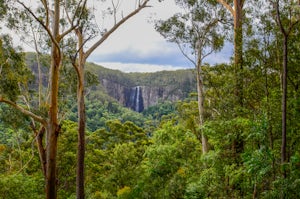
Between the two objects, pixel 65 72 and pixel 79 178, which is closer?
pixel 79 178

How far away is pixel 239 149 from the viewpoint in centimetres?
591

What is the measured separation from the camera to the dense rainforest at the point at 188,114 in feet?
16.1

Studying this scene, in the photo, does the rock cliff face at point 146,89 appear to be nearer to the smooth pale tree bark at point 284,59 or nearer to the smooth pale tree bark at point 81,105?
the smooth pale tree bark at point 81,105

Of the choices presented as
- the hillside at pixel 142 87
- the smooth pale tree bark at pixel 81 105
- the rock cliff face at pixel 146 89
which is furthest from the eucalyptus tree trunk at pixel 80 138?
the rock cliff face at pixel 146 89

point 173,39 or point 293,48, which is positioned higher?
point 173,39

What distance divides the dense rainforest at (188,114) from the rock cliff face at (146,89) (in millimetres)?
71322

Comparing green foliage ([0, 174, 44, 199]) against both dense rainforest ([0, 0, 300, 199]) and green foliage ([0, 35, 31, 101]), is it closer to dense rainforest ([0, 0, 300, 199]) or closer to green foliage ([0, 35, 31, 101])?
dense rainforest ([0, 0, 300, 199])

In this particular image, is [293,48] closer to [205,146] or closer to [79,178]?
[205,146]

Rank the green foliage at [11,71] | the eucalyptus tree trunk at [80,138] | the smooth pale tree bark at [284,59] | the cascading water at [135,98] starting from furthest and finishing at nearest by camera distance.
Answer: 1. the cascading water at [135,98]
2. the green foliage at [11,71]
3. the eucalyptus tree trunk at [80,138]
4. the smooth pale tree bark at [284,59]

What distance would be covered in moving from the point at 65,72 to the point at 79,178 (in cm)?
385

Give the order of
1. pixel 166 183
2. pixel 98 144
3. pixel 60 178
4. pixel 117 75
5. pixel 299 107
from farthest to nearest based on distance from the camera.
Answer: pixel 117 75, pixel 98 144, pixel 60 178, pixel 166 183, pixel 299 107

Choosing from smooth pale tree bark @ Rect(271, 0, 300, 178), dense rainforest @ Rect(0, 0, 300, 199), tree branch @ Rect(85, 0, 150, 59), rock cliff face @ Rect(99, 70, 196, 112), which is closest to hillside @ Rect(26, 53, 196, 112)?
rock cliff face @ Rect(99, 70, 196, 112)

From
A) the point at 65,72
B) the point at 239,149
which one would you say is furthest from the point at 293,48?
the point at 65,72

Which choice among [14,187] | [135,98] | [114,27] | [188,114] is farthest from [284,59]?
[135,98]
